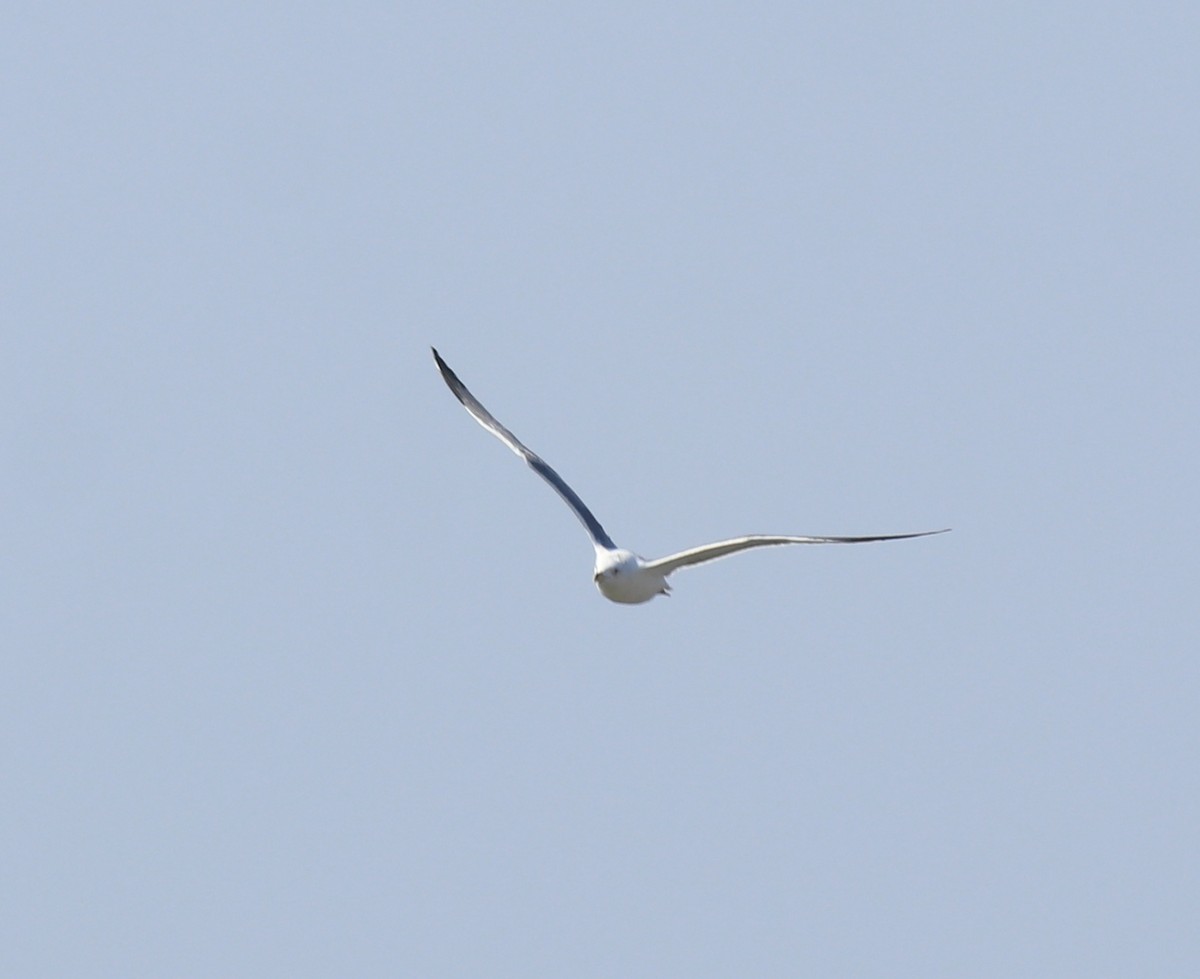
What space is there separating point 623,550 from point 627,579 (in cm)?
66

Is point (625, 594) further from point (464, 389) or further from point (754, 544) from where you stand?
point (464, 389)

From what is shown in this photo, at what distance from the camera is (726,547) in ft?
80.3

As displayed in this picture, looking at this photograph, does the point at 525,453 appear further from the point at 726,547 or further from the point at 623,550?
the point at 726,547

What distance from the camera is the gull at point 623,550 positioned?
24.1m

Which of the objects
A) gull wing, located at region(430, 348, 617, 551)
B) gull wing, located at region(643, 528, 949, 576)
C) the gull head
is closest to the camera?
gull wing, located at region(643, 528, 949, 576)

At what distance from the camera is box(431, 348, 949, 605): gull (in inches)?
948

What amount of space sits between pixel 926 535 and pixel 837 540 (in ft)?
3.97

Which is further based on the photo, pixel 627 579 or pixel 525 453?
pixel 525 453

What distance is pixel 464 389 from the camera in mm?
31609

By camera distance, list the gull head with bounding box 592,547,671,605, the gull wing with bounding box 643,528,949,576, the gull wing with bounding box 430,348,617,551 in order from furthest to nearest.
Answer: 1. the gull wing with bounding box 430,348,617,551
2. the gull head with bounding box 592,547,671,605
3. the gull wing with bounding box 643,528,949,576

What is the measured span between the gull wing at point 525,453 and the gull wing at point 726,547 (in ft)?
6.22

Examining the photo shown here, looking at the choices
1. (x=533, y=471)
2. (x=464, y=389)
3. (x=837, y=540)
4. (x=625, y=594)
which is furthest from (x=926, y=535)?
(x=464, y=389)

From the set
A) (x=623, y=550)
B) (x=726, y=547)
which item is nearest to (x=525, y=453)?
(x=623, y=550)

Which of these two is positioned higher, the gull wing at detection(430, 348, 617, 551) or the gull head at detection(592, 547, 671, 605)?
the gull wing at detection(430, 348, 617, 551)
